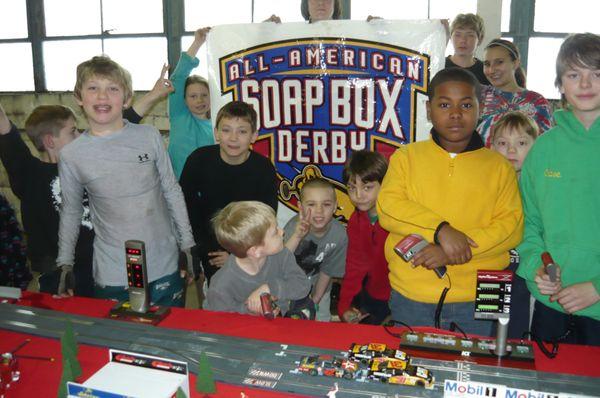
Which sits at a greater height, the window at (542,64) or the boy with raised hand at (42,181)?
the window at (542,64)

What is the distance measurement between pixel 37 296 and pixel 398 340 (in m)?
1.25

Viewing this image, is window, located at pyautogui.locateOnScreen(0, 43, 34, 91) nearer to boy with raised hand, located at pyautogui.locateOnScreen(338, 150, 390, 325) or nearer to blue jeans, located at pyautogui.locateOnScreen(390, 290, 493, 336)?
boy with raised hand, located at pyautogui.locateOnScreen(338, 150, 390, 325)

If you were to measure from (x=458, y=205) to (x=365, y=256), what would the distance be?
0.66 metres

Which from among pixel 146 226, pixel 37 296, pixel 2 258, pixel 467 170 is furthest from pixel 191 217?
pixel 467 170

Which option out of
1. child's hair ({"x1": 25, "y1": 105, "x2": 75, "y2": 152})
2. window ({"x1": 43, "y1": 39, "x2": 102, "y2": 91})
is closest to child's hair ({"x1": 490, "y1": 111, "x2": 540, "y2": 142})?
child's hair ({"x1": 25, "y1": 105, "x2": 75, "y2": 152})

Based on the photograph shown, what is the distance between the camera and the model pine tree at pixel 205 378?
116 cm

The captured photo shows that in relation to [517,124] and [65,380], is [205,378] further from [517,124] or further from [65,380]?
[517,124]

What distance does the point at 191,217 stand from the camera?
102 inches

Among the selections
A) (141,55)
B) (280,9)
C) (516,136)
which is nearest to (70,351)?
(516,136)

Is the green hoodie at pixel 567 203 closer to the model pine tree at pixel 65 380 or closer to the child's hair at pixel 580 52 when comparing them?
the child's hair at pixel 580 52

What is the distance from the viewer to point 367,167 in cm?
239

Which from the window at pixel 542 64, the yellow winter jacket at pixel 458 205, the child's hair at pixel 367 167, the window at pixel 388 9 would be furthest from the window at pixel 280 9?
the yellow winter jacket at pixel 458 205

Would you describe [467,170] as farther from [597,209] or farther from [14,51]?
[14,51]

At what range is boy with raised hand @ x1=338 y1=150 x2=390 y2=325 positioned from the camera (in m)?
2.28
